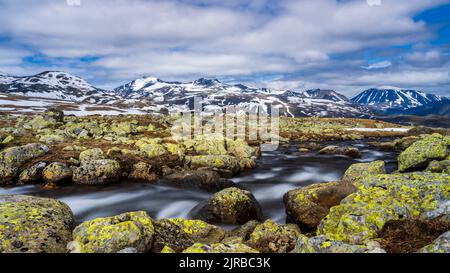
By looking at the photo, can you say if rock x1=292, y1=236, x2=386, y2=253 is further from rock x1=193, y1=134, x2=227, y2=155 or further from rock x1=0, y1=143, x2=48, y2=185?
rock x1=193, y1=134, x2=227, y2=155

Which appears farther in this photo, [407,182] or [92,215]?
[92,215]

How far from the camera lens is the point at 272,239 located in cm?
905

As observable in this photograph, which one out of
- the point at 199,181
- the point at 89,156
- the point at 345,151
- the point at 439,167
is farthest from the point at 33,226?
the point at 345,151

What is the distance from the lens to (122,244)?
7.60m

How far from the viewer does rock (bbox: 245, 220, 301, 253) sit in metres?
8.83

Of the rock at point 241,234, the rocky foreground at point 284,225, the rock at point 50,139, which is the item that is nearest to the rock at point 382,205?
the rocky foreground at point 284,225

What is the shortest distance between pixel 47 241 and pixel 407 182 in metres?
11.3

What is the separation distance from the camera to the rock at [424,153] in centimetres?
1928

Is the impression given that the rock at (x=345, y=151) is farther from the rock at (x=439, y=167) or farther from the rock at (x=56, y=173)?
the rock at (x=56, y=173)

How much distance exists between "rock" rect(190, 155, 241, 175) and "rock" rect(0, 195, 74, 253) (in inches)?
574

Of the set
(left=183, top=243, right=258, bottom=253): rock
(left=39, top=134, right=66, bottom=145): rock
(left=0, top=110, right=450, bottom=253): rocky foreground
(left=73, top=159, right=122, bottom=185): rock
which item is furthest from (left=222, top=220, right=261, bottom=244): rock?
(left=39, top=134, right=66, bottom=145): rock
